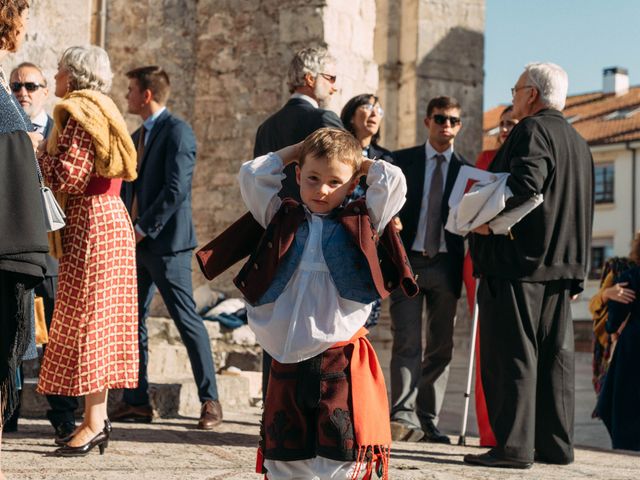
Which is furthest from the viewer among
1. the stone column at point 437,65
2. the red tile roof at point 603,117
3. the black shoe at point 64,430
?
the red tile roof at point 603,117

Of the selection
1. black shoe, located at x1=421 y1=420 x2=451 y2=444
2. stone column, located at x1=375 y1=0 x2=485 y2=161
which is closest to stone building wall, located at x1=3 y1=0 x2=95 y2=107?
black shoe, located at x1=421 y1=420 x2=451 y2=444

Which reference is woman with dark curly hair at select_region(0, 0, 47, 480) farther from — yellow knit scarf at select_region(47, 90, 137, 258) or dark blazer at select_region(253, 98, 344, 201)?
dark blazer at select_region(253, 98, 344, 201)

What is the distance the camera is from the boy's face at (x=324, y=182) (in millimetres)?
3523

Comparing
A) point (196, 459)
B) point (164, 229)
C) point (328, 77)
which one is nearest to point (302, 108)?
point (328, 77)

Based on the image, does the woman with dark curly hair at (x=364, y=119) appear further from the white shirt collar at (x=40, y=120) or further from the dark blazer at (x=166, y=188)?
the white shirt collar at (x=40, y=120)

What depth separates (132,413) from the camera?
607 cm

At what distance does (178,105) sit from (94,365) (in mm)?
7439

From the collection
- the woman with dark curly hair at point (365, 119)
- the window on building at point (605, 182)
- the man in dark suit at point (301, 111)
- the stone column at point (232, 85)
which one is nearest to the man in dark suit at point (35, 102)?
the man in dark suit at point (301, 111)

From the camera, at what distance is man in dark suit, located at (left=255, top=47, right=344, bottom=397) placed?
553 centimetres

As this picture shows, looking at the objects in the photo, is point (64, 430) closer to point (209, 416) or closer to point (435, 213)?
point (209, 416)

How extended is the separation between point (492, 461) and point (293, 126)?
1.81m

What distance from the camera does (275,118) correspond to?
5.69 metres

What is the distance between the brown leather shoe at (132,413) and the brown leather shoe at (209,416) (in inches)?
12.8

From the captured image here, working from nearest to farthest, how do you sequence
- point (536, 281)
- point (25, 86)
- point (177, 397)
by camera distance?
point (536, 281) < point (25, 86) < point (177, 397)
